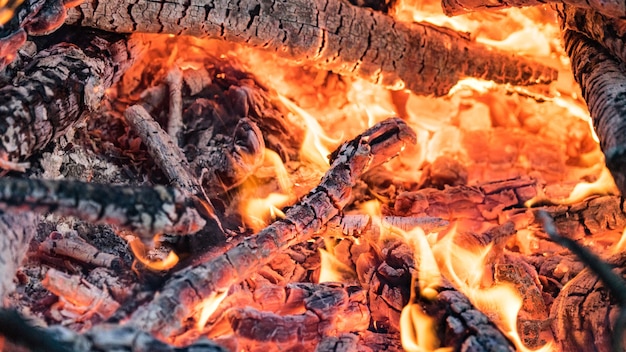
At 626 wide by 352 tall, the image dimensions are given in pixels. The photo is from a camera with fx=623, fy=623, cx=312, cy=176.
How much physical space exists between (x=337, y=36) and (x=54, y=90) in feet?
4.93

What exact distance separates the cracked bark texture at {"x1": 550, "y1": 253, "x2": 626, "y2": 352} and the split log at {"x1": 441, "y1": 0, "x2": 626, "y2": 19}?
959 mm

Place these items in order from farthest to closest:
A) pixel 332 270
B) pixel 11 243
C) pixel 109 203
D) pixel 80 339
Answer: pixel 332 270
pixel 11 243
pixel 109 203
pixel 80 339

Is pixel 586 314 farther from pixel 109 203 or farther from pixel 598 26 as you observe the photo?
pixel 109 203

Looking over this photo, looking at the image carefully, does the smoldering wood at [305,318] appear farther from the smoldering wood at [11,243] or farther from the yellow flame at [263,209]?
the smoldering wood at [11,243]

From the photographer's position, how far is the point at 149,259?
94.0 inches

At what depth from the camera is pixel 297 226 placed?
2402 mm

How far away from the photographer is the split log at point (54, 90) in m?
2.15

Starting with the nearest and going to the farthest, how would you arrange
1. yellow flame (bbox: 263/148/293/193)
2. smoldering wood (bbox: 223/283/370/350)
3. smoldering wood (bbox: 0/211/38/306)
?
1. smoldering wood (bbox: 0/211/38/306)
2. smoldering wood (bbox: 223/283/370/350)
3. yellow flame (bbox: 263/148/293/193)

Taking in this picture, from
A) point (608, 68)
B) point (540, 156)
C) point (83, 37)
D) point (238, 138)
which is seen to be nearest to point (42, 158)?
point (83, 37)

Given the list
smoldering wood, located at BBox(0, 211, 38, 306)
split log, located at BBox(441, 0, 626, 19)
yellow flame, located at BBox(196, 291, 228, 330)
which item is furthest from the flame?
smoldering wood, located at BBox(0, 211, 38, 306)

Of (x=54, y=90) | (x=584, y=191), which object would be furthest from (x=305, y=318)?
(x=584, y=191)

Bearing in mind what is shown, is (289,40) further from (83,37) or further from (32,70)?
(32,70)

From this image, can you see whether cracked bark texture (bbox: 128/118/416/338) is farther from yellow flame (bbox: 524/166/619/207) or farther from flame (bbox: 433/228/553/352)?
yellow flame (bbox: 524/166/619/207)

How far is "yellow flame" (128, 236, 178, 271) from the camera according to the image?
7.06 ft
